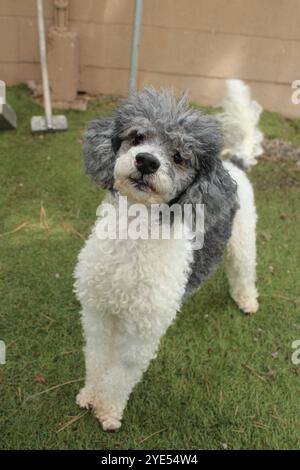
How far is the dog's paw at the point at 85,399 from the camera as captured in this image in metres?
2.29

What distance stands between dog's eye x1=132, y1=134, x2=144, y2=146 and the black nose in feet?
0.39

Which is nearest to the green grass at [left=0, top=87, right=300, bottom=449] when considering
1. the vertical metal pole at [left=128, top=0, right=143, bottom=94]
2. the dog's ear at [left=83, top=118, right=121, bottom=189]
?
the vertical metal pole at [left=128, top=0, right=143, bottom=94]

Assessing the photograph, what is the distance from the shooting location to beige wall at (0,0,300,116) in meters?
4.43

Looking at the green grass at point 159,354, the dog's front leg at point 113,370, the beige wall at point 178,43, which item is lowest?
the green grass at point 159,354

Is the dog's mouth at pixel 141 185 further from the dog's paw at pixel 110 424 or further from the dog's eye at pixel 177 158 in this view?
the dog's paw at pixel 110 424

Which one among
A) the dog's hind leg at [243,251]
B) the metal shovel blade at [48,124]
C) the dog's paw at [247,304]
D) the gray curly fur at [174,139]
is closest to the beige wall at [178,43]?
the metal shovel blade at [48,124]

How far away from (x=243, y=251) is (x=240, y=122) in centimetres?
73

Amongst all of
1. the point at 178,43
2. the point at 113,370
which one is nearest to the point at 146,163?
the point at 113,370

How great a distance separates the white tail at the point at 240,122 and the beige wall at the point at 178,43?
2.09 m

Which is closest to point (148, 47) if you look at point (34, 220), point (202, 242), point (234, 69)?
point (234, 69)

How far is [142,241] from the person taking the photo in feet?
6.23

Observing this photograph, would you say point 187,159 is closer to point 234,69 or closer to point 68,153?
point 68,153

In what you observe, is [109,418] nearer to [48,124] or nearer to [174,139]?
[174,139]

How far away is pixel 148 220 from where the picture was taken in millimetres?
1838
